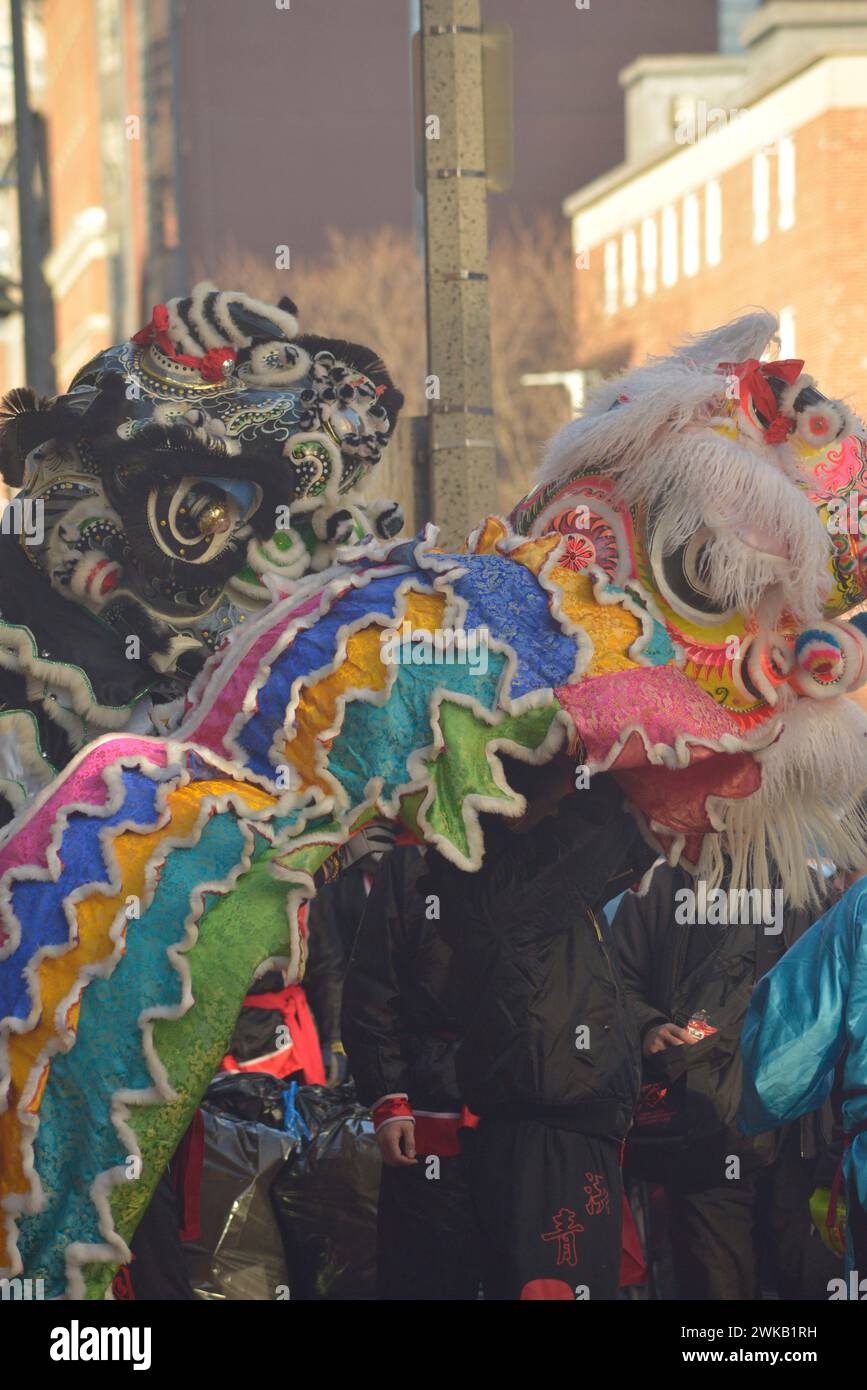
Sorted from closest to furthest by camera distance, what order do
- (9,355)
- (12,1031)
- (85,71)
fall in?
(12,1031) < (85,71) < (9,355)

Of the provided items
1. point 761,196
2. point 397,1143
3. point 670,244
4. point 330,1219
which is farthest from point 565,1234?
point 670,244

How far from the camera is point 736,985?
5742 mm

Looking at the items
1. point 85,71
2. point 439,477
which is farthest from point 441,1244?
point 85,71

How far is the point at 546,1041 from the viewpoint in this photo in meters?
4.53

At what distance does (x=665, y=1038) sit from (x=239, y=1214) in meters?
1.13

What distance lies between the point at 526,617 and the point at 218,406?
103 cm

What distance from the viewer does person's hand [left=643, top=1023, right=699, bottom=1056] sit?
18.5 ft

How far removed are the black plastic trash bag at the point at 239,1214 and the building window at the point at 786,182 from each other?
102ft

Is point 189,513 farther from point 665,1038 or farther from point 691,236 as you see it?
point 691,236

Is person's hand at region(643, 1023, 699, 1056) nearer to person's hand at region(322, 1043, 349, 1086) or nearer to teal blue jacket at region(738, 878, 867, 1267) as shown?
teal blue jacket at region(738, 878, 867, 1267)

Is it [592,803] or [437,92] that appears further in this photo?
[437,92]

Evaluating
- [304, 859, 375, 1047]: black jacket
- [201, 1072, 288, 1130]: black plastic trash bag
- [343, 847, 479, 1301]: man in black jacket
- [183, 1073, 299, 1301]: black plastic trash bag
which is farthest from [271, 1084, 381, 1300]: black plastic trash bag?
[304, 859, 375, 1047]: black jacket

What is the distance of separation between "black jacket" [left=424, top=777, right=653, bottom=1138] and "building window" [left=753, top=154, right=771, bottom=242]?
107 feet

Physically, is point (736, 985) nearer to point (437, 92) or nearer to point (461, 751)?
point (461, 751)
